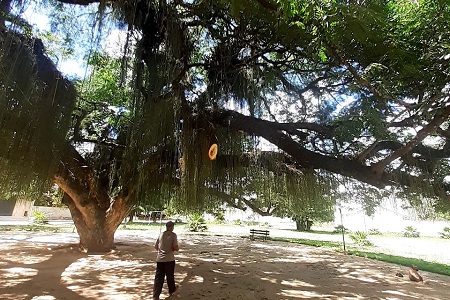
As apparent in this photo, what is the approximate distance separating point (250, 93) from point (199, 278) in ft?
7.29

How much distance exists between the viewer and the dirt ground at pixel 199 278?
8.71 feet

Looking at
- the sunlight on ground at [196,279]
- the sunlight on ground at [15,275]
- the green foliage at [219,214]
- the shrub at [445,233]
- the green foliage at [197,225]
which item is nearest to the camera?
the sunlight on ground at [15,275]

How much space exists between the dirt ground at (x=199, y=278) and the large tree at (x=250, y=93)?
39.5 inches

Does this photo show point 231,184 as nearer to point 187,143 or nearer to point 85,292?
point 187,143

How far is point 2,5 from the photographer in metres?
1.72

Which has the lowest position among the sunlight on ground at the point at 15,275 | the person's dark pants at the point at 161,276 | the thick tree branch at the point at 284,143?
the sunlight on ground at the point at 15,275

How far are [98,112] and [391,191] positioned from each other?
3.78 m

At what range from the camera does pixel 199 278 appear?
3305mm

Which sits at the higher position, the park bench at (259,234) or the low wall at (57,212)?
the low wall at (57,212)

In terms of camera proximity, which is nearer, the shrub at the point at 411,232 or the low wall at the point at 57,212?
the shrub at the point at 411,232

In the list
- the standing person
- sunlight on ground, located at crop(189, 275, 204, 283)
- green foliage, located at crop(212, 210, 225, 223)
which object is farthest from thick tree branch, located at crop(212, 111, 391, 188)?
green foliage, located at crop(212, 210, 225, 223)

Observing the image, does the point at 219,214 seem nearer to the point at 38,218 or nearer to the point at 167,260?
the point at 167,260

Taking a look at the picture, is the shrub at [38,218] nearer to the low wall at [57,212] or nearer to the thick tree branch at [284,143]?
the low wall at [57,212]

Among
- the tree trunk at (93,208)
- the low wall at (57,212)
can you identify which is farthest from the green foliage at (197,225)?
the low wall at (57,212)
